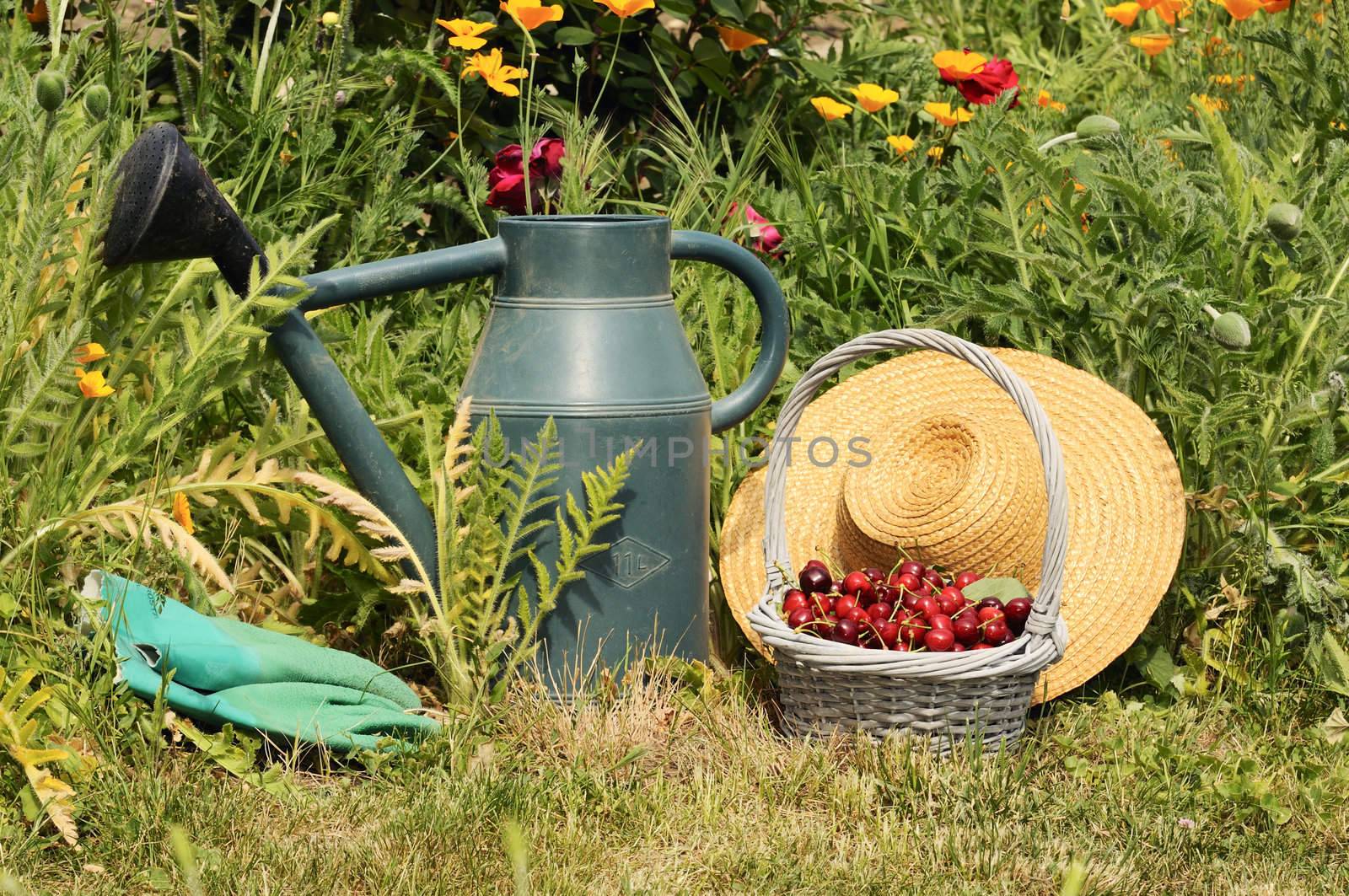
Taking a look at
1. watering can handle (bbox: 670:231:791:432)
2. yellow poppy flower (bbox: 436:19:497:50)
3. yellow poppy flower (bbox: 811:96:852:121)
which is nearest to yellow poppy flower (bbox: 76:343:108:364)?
watering can handle (bbox: 670:231:791:432)

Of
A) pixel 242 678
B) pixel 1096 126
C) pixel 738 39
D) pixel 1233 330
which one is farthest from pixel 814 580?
pixel 738 39

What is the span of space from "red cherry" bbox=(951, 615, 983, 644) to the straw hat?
23 cm

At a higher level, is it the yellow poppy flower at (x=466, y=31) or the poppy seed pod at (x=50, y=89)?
the poppy seed pod at (x=50, y=89)

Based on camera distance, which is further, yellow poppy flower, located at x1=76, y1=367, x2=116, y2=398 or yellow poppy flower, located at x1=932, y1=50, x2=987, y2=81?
yellow poppy flower, located at x1=932, y1=50, x2=987, y2=81

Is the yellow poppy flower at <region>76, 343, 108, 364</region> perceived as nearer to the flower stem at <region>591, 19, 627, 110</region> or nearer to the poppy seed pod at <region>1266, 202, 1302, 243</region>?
the flower stem at <region>591, 19, 627, 110</region>

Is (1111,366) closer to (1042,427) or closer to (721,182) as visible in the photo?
(1042,427)

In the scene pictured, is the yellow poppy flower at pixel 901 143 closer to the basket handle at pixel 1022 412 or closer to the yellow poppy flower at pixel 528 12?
the yellow poppy flower at pixel 528 12

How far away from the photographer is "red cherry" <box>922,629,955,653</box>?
211 cm

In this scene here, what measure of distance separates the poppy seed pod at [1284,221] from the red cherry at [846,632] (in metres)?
0.94

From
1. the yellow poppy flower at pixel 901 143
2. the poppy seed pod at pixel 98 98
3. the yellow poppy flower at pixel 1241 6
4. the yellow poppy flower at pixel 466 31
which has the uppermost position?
the poppy seed pod at pixel 98 98

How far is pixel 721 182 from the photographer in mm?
3113

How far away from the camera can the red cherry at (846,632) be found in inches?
84.4

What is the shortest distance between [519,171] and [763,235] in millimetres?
540

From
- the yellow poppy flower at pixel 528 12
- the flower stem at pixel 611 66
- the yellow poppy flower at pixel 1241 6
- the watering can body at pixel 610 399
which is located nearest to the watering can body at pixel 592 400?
the watering can body at pixel 610 399
